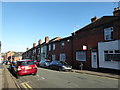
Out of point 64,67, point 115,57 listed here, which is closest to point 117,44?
point 115,57

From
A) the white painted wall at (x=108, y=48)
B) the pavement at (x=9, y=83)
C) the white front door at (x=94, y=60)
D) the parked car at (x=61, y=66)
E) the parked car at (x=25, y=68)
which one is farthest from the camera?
the white front door at (x=94, y=60)

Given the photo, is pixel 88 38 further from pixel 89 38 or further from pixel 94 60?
pixel 94 60

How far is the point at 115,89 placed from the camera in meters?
7.59

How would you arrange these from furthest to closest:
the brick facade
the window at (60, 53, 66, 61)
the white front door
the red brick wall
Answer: the window at (60, 53, 66, 61) → the white front door → the brick facade → the red brick wall

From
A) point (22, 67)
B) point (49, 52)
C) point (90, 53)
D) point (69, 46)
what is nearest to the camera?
point (22, 67)

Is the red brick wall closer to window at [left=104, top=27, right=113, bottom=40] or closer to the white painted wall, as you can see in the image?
window at [left=104, top=27, right=113, bottom=40]

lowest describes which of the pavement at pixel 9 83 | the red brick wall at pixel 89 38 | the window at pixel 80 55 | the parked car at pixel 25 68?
the pavement at pixel 9 83

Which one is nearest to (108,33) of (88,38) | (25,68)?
(88,38)

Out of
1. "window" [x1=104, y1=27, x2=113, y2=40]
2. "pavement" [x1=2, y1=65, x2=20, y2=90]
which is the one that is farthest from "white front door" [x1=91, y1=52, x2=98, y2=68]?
"pavement" [x1=2, y1=65, x2=20, y2=90]

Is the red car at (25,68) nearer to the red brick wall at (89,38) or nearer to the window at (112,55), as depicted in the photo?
the window at (112,55)

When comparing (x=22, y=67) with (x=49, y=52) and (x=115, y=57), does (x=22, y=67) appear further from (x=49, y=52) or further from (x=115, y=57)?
(x=49, y=52)

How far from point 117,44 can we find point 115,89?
27.8 feet

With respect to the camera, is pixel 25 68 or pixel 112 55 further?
pixel 112 55

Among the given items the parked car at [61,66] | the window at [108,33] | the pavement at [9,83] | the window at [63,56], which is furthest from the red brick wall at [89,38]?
the pavement at [9,83]
